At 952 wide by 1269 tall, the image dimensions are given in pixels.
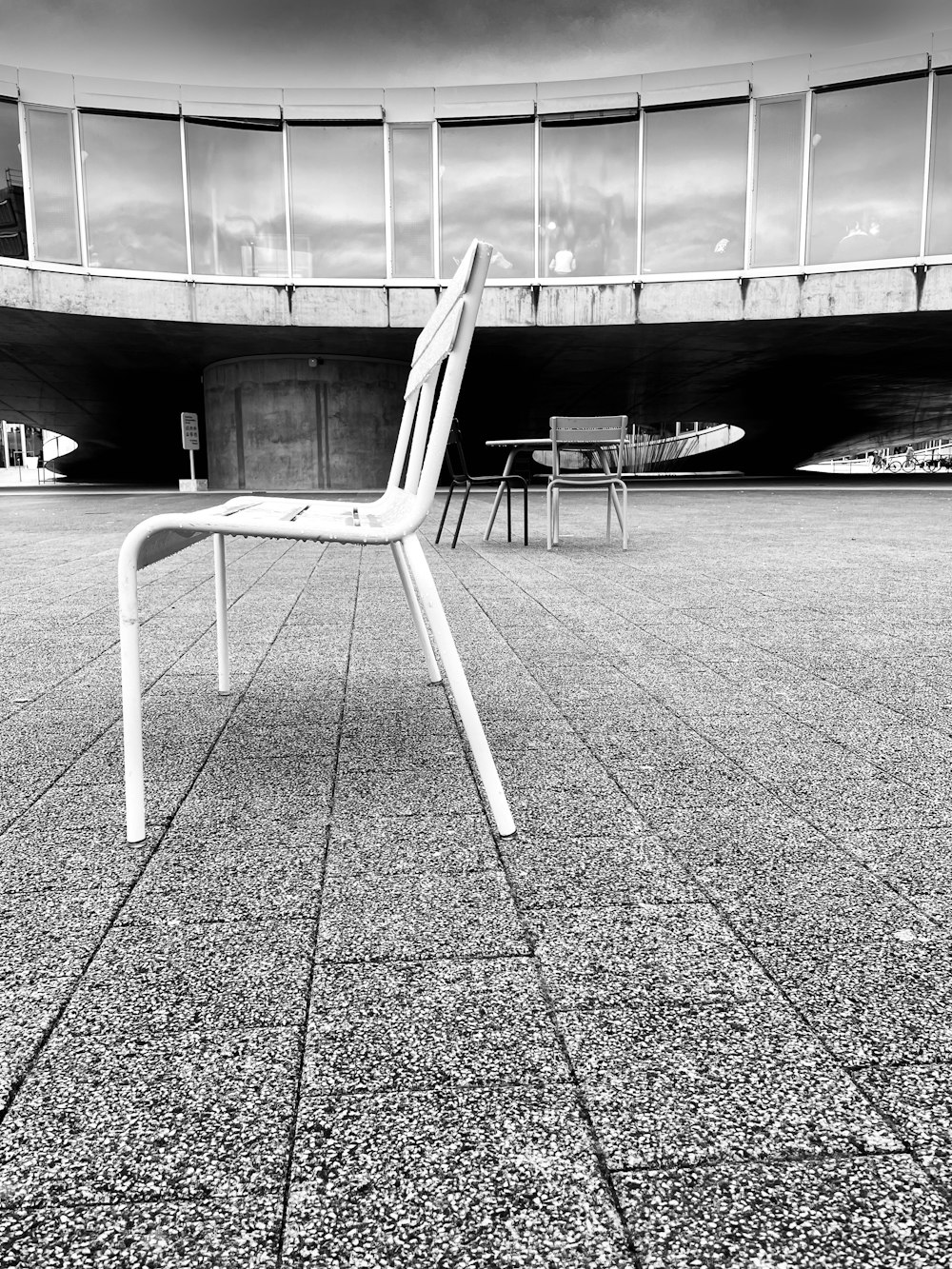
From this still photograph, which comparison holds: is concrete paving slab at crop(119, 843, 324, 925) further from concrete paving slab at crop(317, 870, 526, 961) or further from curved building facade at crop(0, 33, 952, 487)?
curved building facade at crop(0, 33, 952, 487)

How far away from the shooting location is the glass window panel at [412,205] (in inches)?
803

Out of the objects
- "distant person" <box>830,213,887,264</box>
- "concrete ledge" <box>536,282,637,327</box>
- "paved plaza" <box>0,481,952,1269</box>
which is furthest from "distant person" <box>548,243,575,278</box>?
"paved plaza" <box>0,481,952,1269</box>

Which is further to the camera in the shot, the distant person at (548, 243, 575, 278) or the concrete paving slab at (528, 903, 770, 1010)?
the distant person at (548, 243, 575, 278)

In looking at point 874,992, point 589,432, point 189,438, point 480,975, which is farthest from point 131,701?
point 189,438

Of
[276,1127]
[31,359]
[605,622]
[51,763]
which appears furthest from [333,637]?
[31,359]

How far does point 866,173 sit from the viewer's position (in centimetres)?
1950

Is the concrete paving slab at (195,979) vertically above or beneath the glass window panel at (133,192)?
beneath

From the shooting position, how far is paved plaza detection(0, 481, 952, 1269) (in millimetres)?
997

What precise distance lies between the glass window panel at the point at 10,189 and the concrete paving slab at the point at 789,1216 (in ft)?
71.1

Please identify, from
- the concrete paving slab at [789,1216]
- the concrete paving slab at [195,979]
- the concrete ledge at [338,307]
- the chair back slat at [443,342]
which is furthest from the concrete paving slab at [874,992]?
the concrete ledge at [338,307]

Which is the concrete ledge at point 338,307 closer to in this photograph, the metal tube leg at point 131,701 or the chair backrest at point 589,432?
the chair backrest at point 589,432

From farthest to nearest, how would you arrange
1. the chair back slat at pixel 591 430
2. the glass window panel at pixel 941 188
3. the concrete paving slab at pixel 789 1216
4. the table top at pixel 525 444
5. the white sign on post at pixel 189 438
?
the white sign on post at pixel 189 438, the glass window panel at pixel 941 188, the chair back slat at pixel 591 430, the table top at pixel 525 444, the concrete paving slab at pixel 789 1216

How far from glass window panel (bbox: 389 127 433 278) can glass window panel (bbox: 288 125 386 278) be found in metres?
0.31

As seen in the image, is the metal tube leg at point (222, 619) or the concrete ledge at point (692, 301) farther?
the concrete ledge at point (692, 301)
